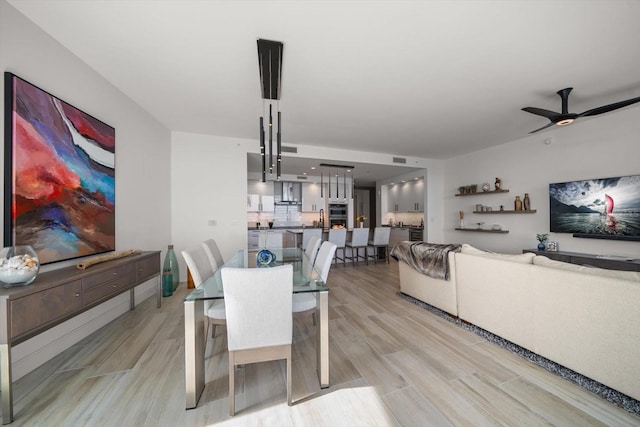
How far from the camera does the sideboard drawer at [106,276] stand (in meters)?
1.86

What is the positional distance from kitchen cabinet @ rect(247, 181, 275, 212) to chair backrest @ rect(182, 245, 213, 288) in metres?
4.67

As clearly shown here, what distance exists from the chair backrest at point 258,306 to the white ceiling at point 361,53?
1887mm

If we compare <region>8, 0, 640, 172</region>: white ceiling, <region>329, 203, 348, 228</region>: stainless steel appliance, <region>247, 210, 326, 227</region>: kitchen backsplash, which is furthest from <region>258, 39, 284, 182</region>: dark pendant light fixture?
<region>329, 203, 348, 228</region>: stainless steel appliance

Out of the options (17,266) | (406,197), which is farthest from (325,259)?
(406,197)

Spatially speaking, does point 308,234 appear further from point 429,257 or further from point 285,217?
point 429,257

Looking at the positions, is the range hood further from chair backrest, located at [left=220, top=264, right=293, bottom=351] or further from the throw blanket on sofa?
chair backrest, located at [left=220, top=264, right=293, bottom=351]

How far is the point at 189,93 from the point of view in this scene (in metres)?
2.94

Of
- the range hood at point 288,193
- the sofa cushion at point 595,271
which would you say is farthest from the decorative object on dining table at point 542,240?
the range hood at point 288,193

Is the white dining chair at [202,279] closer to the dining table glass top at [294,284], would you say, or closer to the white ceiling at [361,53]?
the dining table glass top at [294,284]

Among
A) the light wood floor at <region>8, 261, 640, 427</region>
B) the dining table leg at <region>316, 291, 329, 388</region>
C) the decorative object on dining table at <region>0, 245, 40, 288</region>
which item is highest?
the decorative object on dining table at <region>0, 245, 40, 288</region>

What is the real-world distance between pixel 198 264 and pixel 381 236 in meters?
4.75

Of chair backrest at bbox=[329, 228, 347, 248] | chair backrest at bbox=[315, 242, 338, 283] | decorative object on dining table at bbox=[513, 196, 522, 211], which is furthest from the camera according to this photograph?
chair backrest at bbox=[329, 228, 347, 248]

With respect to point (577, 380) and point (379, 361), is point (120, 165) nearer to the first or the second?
point (379, 361)

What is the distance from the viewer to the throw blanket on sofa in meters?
2.75
